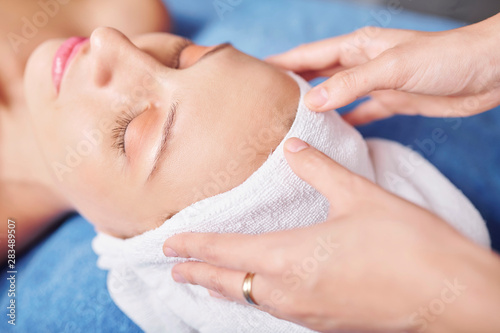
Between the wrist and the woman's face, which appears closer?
the wrist

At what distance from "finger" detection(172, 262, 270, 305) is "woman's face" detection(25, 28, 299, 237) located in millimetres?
137

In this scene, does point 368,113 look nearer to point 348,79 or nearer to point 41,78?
point 348,79

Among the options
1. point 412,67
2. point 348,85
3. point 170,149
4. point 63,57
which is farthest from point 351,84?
point 63,57

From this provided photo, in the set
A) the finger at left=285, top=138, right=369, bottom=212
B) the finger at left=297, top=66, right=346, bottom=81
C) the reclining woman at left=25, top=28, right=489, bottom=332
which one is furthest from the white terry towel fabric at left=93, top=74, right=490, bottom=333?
the finger at left=297, top=66, right=346, bottom=81

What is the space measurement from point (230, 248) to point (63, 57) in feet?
2.10

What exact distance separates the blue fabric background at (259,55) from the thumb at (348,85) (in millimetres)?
508

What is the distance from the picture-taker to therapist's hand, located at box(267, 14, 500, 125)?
0.76 meters

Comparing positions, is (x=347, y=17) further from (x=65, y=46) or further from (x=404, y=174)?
(x=65, y=46)

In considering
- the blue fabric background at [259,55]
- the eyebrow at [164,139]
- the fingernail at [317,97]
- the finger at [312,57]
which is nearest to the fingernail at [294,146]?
the fingernail at [317,97]

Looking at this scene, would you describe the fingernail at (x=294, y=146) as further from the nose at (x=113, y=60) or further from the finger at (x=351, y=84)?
the nose at (x=113, y=60)

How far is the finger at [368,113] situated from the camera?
1178 mm

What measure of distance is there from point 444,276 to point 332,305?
0.51 feet

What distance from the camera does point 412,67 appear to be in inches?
31.8

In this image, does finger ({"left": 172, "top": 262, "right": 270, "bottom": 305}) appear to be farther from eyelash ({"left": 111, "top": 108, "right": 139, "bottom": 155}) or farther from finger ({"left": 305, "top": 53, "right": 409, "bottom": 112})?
finger ({"left": 305, "top": 53, "right": 409, "bottom": 112})
